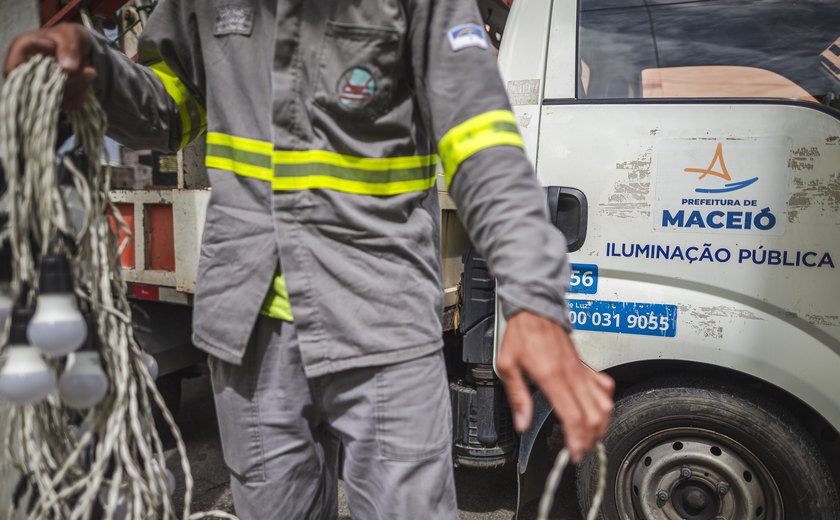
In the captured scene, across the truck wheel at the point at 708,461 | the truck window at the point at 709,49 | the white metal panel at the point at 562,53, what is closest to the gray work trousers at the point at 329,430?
the truck wheel at the point at 708,461

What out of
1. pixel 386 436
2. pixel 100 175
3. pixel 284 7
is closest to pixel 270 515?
pixel 386 436

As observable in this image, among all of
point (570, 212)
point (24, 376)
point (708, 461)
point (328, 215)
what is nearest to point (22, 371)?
point (24, 376)

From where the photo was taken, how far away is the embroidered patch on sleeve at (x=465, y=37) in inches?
46.6

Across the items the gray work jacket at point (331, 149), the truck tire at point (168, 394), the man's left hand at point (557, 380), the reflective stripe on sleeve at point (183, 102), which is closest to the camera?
the man's left hand at point (557, 380)

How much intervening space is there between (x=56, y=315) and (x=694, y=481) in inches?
80.6

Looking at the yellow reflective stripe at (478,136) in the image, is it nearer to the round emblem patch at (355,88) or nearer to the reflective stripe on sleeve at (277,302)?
the round emblem patch at (355,88)

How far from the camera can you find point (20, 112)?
40.2 inches

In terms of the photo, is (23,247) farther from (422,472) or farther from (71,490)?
(422,472)

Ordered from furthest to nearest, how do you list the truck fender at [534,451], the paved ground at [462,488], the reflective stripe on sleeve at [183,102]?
the paved ground at [462,488] → the truck fender at [534,451] → the reflective stripe on sleeve at [183,102]

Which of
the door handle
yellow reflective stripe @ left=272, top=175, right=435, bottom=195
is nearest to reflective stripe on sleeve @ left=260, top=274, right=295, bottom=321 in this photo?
yellow reflective stripe @ left=272, top=175, right=435, bottom=195

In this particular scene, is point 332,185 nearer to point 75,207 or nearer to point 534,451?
point 75,207

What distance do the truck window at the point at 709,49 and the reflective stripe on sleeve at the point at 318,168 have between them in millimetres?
1177

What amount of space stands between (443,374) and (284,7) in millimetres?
780

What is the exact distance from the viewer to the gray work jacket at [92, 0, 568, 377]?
1210 millimetres
